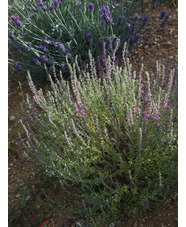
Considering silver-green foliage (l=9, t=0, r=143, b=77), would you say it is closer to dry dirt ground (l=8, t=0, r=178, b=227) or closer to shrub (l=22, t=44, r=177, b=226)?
dry dirt ground (l=8, t=0, r=178, b=227)

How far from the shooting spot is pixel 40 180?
223 centimetres

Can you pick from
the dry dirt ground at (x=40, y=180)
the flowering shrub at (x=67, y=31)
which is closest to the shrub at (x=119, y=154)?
the dry dirt ground at (x=40, y=180)

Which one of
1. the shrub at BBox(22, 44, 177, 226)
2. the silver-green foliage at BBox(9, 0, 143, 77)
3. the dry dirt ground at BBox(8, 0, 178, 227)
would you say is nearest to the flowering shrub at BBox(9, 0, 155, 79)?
the silver-green foliage at BBox(9, 0, 143, 77)

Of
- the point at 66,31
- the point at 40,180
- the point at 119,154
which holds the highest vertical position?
the point at 66,31

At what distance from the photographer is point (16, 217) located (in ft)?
6.47

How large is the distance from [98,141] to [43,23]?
2098 millimetres

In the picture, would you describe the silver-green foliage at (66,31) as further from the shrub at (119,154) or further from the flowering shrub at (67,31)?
the shrub at (119,154)

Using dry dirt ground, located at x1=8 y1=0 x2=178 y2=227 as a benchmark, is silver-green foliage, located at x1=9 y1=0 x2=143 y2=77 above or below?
above

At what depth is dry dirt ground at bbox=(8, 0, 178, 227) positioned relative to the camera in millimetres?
1720

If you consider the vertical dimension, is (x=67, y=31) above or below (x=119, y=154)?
above

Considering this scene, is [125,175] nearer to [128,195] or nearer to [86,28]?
[128,195]

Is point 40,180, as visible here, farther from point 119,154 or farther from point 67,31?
point 67,31

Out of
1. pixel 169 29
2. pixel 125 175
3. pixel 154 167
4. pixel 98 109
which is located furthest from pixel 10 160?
pixel 169 29

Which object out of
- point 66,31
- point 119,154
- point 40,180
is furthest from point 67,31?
point 119,154
